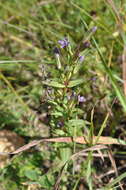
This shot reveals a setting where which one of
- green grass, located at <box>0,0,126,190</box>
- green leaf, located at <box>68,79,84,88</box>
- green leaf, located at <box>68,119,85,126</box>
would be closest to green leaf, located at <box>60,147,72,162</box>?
green grass, located at <box>0,0,126,190</box>

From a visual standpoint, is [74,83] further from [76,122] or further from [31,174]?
[31,174]

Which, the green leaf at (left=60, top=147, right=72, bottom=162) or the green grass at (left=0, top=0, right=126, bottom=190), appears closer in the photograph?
the green grass at (left=0, top=0, right=126, bottom=190)

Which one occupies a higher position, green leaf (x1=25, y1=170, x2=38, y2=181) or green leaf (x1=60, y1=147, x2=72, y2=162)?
green leaf (x1=60, y1=147, x2=72, y2=162)

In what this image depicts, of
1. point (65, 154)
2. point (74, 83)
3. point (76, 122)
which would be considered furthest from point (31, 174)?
point (74, 83)

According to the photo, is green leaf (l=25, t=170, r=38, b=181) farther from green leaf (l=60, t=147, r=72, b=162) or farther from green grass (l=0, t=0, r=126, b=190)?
green leaf (l=60, t=147, r=72, b=162)

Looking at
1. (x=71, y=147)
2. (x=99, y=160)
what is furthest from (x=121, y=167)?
(x=71, y=147)

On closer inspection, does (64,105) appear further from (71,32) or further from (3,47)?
(3,47)

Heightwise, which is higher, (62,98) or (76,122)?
(62,98)

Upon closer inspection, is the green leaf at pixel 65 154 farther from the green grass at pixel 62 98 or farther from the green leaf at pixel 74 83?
the green leaf at pixel 74 83

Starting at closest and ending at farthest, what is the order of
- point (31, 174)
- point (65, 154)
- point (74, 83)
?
1. point (74, 83)
2. point (65, 154)
3. point (31, 174)
